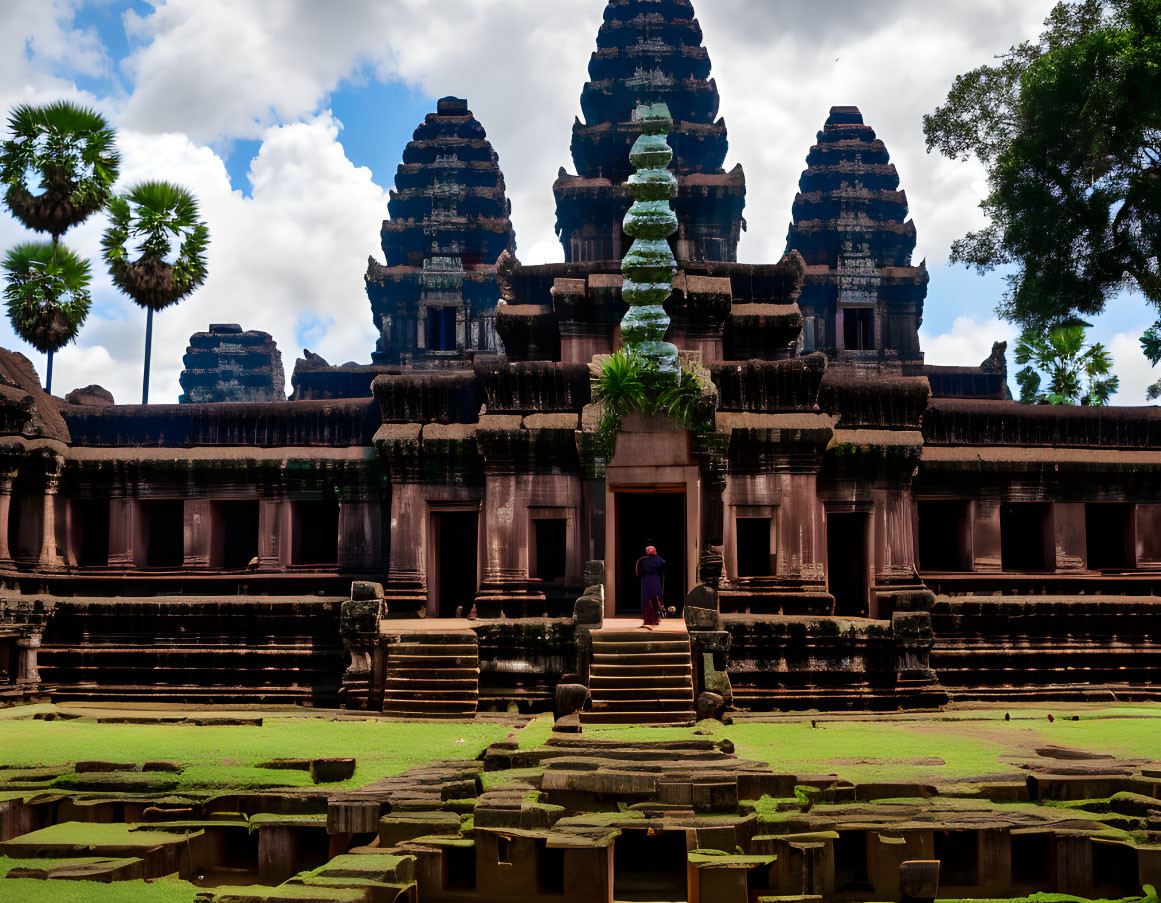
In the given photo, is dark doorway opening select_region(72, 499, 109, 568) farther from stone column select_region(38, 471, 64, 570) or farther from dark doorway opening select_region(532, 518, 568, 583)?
dark doorway opening select_region(532, 518, 568, 583)

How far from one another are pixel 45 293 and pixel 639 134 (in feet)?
45.2

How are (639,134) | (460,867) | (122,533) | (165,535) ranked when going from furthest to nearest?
(639,134) < (165,535) < (122,533) < (460,867)

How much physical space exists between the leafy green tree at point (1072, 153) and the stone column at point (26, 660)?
60.5 feet

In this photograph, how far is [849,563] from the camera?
70.5ft

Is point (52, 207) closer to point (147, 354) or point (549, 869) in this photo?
point (147, 354)

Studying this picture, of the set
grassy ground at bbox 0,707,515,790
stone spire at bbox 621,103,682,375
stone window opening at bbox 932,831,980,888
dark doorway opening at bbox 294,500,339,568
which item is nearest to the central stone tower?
stone spire at bbox 621,103,682,375

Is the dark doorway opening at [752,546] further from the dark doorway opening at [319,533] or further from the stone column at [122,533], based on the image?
the stone column at [122,533]

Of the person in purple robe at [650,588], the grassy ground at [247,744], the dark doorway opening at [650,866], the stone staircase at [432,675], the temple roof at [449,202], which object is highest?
the temple roof at [449,202]

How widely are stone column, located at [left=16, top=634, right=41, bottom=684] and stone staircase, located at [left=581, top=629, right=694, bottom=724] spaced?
958cm

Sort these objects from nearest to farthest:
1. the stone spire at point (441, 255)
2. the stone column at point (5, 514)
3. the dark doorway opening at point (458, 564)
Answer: the stone column at point (5, 514)
the dark doorway opening at point (458, 564)
the stone spire at point (441, 255)

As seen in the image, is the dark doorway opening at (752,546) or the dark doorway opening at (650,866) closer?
the dark doorway opening at (650,866)

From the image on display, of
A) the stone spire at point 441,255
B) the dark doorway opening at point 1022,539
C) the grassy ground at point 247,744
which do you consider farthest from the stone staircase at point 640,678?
the stone spire at point 441,255

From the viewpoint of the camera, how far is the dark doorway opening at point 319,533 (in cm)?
2127

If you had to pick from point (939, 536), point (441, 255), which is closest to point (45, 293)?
point (441, 255)
